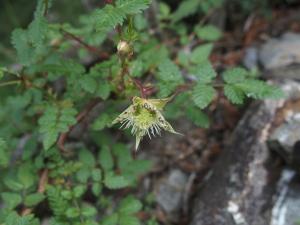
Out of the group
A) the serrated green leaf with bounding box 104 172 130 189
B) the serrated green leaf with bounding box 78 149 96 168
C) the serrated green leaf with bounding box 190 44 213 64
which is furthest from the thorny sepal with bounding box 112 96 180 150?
the serrated green leaf with bounding box 190 44 213 64

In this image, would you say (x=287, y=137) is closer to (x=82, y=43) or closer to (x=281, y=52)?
(x=281, y=52)

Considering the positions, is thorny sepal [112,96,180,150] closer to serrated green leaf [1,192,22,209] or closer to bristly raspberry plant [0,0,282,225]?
bristly raspberry plant [0,0,282,225]

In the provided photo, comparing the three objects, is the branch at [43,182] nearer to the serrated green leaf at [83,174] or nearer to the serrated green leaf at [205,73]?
the serrated green leaf at [83,174]

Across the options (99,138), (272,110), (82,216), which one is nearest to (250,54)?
(272,110)

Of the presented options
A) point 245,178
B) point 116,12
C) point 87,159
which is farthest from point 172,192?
point 116,12

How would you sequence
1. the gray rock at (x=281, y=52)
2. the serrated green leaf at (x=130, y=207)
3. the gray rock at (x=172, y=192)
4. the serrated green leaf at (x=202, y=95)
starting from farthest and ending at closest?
the gray rock at (x=281, y=52), the gray rock at (x=172, y=192), the serrated green leaf at (x=130, y=207), the serrated green leaf at (x=202, y=95)

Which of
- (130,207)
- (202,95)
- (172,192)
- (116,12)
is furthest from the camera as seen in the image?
(172,192)

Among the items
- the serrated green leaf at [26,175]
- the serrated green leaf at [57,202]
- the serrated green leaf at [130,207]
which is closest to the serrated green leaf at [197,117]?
the serrated green leaf at [130,207]
